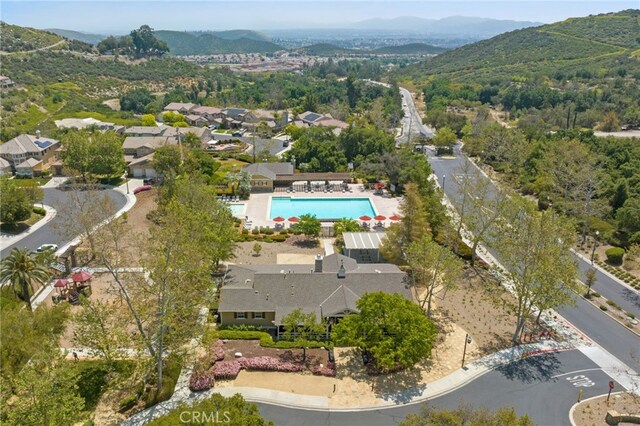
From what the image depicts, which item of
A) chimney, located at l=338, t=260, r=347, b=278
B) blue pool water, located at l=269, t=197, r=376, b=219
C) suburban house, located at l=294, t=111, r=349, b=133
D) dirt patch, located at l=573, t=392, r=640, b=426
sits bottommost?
blue pool water, located at l=269, t=197, r=376, b=219

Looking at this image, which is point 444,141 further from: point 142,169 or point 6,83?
point 6,83

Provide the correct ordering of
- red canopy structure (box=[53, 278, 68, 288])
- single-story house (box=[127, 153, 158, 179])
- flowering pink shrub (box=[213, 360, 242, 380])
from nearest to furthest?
flowering pink shrub (box=[213, 360, 242, 380]) < red canopy structure (box=[53, 278, 68, 288]) < single-story house (box=[127, 153, 158, 179])

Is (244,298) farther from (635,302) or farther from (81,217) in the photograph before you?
(635,302)

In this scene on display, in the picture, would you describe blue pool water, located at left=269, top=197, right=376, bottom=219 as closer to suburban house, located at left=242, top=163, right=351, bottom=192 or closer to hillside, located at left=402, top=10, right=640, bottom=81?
suburban house, located at left=242, top=163, right=351, bottom=192

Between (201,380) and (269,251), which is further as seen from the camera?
(269,251)

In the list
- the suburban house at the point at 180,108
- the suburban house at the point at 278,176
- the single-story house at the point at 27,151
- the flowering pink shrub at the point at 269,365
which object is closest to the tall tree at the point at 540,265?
the flowering pink shrub at the point at 269,365

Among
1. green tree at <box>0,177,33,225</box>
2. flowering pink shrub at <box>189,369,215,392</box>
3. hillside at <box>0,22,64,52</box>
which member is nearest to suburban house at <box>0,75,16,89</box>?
hillside at <box>0,22,64,52</box>

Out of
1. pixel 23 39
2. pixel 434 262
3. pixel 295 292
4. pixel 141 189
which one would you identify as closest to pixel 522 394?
pixel 434 262

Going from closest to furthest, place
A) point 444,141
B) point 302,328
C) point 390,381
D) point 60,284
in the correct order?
1. point 390,381
2. point 302,328
3. point 60,284
4. point 444,141
